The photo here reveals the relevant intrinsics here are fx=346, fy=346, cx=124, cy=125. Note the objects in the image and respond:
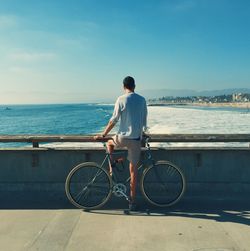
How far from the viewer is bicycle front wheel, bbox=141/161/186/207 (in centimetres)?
583

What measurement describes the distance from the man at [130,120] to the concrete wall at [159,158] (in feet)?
2.71

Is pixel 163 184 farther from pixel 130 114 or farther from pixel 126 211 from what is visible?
pixel 130 114

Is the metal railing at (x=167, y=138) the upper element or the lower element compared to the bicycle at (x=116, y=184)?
upper

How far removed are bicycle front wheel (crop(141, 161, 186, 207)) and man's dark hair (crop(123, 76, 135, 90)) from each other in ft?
4.48

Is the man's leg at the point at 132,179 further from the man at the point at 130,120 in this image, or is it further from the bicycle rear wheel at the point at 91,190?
the bicycle rear wheel at the point at 91,190

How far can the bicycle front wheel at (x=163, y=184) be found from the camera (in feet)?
19.1

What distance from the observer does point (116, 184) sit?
226 inches

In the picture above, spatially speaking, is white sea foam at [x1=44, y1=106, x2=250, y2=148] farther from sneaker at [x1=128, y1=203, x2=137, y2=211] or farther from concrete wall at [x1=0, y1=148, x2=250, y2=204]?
sneaker at [x1=128, y1=203, x2=137, y2=211]

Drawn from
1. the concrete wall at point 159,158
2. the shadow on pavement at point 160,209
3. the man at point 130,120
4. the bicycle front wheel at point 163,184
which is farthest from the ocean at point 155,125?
the man at point 130,120

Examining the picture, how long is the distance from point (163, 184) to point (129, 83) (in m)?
1.87

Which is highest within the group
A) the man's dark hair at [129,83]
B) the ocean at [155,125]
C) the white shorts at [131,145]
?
A: the man's dark hair at [129,83]

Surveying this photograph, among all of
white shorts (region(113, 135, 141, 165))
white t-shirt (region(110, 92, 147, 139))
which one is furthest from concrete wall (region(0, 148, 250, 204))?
white t-shirt (region(110, 92, 147, 139))

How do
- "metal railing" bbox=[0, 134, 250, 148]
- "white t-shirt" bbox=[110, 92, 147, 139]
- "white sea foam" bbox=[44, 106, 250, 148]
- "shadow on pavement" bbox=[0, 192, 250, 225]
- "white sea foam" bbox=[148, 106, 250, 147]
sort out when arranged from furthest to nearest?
"white sea foam" bbox=[148, 106, 250, 147] → "white sea foam" bbox=[44, 106, 250, 148] → "metal railing" bbox=[0, 134, 250, 148] → "white t-shirt" bbox=[110, 92, 147, 139] → "shadow on pavement" bbox=[0, 192, 250, 225]

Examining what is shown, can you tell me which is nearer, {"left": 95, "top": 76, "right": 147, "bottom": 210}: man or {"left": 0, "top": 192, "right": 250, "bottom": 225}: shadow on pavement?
{"left": 0, "top": 192, "right": 250, "bottom": 225}: shadow on pavement
